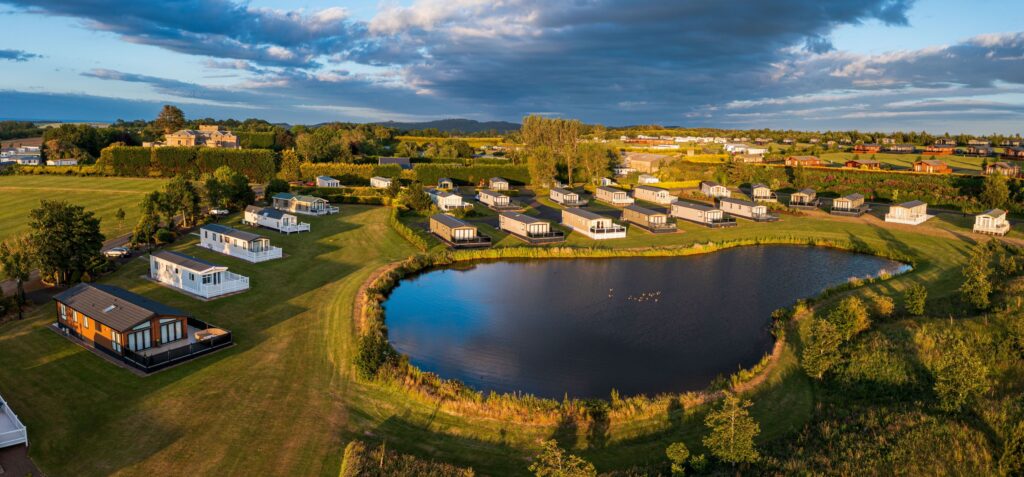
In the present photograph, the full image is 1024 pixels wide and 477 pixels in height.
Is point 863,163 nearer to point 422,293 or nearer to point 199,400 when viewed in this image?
point 422,293

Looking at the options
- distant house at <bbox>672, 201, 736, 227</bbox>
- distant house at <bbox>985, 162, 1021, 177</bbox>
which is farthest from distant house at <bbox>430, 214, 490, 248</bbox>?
distant house at <bbox>985, 162, 1021, 177</bbox>

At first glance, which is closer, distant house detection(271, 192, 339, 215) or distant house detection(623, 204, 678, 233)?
distant house detection(623, 204, 678, 233)

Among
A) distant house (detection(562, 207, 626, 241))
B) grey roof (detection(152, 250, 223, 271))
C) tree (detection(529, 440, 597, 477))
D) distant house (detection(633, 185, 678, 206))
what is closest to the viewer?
tree (detection(529, 440, 597, 477))

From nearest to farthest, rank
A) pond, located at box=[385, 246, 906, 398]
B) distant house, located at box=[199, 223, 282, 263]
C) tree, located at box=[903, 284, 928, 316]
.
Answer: pond, located at box=[385, 246, 906, 398] → tree, located at box=[903, 284, 928, 316] → distant house, located at box=[199, 223, 282, 263]

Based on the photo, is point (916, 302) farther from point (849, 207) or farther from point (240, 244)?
point (240, 244)

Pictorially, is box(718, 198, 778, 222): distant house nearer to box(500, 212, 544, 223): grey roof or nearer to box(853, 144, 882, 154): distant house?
box(500, 212, 544, 223): grey roof

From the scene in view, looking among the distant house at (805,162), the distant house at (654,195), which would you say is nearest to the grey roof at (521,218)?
the distant house at (654,195)

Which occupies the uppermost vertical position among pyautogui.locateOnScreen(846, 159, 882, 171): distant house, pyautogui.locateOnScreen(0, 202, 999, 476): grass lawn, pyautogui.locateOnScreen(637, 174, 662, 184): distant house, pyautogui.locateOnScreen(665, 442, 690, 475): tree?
pyautogui.locateOnScreen(846, 159, 882, 171): distant house

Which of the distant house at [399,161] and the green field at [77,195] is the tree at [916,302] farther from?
the distant house at [399,161]

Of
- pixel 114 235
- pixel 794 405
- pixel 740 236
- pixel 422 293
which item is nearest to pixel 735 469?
pixel 794 405
